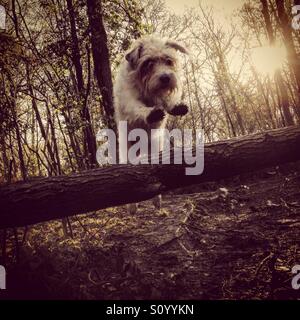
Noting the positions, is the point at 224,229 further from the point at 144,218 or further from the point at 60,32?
the point at 60,32

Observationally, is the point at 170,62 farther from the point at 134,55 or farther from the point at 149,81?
the point at 134,55

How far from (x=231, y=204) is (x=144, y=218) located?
76.5 inches

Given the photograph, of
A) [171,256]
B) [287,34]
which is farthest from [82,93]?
[171,256]

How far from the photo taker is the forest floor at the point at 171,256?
3.29m

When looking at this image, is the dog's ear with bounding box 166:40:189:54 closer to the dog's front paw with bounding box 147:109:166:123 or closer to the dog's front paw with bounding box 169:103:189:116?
the dog's front paw with bounding box 169:103:189:116

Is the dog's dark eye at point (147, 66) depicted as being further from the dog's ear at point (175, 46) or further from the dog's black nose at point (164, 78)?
the dog's ear at point (175, 46)

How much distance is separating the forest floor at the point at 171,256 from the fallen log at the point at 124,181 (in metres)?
0.72

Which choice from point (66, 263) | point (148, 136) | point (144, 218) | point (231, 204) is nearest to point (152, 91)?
point (148, 136)

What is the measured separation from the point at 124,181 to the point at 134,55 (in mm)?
3446

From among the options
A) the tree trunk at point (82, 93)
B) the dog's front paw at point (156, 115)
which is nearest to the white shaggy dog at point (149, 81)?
the dog's front paw at point (156, 115)

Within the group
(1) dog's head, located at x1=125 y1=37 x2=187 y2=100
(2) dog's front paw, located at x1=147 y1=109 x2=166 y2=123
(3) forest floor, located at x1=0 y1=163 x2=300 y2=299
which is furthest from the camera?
(1) dog's head, located at x1=125 y1=37 x2=187 y2=100

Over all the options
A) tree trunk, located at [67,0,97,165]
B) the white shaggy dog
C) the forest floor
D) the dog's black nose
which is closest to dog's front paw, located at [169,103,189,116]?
the white shaggy dog

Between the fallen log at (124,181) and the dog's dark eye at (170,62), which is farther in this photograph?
the dog's dark eye at (170,62)

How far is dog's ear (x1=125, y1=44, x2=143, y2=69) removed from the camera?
245 inches
